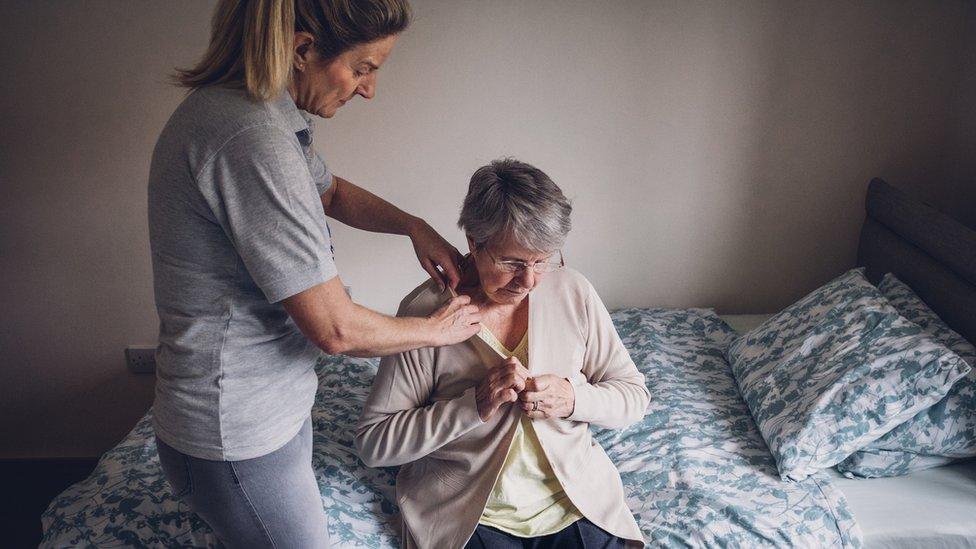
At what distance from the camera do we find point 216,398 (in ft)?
3.72

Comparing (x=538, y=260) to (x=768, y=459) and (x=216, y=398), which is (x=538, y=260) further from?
(x=768, y=459)

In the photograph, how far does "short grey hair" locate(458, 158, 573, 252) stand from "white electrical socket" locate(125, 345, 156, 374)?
1710 millimetres

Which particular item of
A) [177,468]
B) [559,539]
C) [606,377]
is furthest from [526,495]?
[177,468]

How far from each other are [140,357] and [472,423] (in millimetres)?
1735

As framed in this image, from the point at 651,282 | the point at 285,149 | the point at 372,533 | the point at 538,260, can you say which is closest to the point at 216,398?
the point at 285,149

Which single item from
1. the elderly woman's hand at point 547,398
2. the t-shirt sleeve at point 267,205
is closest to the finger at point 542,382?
the elderly woman's hand at point 547,398

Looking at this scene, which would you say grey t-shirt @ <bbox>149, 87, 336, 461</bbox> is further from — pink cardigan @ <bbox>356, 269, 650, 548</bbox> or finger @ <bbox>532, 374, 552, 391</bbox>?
finger @ <bbox>532, 374, 552, 391</bbox>

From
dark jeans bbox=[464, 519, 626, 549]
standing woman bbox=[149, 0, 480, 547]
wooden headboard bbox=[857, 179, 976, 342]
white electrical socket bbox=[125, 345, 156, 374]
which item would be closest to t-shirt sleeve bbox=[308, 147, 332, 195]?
standing woman bbox=[149, 0, 480, 547]

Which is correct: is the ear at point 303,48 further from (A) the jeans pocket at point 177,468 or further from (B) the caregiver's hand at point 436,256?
(A) the jeans pocket at point 177,468

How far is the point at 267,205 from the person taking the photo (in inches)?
40.9

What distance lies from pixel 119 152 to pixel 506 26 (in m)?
1.37

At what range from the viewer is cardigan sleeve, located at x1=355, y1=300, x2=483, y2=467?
1437mm

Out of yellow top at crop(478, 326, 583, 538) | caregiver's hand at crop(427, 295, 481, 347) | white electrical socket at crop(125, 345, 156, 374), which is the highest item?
caregiver's hand at crop(427, 295, 481, 347)

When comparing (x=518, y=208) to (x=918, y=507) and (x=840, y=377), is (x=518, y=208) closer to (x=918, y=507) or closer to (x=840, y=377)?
(x=840, y=377)
